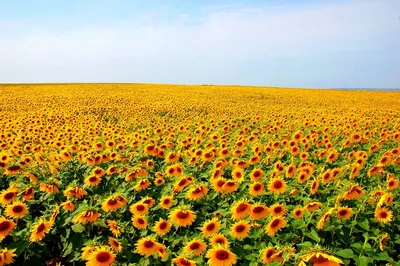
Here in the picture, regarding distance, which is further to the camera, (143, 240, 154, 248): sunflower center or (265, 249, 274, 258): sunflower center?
(143, 240, 154, 248): sunflower center

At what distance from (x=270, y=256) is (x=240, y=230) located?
638 mm

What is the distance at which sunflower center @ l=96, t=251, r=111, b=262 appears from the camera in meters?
3.31

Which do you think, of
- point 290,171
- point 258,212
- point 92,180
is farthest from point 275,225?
point 92,180

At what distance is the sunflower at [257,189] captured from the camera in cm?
486

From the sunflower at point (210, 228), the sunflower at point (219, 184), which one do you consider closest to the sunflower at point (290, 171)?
the sunflower at point (219, 184)

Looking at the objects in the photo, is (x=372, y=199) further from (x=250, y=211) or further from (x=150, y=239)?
(x=150, y=239)

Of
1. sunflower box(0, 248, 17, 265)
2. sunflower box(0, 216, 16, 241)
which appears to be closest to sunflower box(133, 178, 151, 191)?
sunflower box(0, 216, 16, 241)

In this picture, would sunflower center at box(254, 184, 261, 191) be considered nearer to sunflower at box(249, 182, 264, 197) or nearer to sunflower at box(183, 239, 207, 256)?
sunflower at box(249, 182, 264, 197)

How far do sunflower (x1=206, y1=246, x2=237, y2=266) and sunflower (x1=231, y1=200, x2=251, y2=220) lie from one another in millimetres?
866

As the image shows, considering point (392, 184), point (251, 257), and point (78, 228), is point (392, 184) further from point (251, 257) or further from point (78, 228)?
point (78, 228)

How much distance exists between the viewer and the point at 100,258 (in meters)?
3.31

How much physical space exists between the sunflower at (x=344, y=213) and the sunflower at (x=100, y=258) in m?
2.78

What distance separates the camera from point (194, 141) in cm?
901

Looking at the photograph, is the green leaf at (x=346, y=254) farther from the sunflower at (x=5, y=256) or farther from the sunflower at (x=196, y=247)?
the sunflower at (x=5, y=256)
